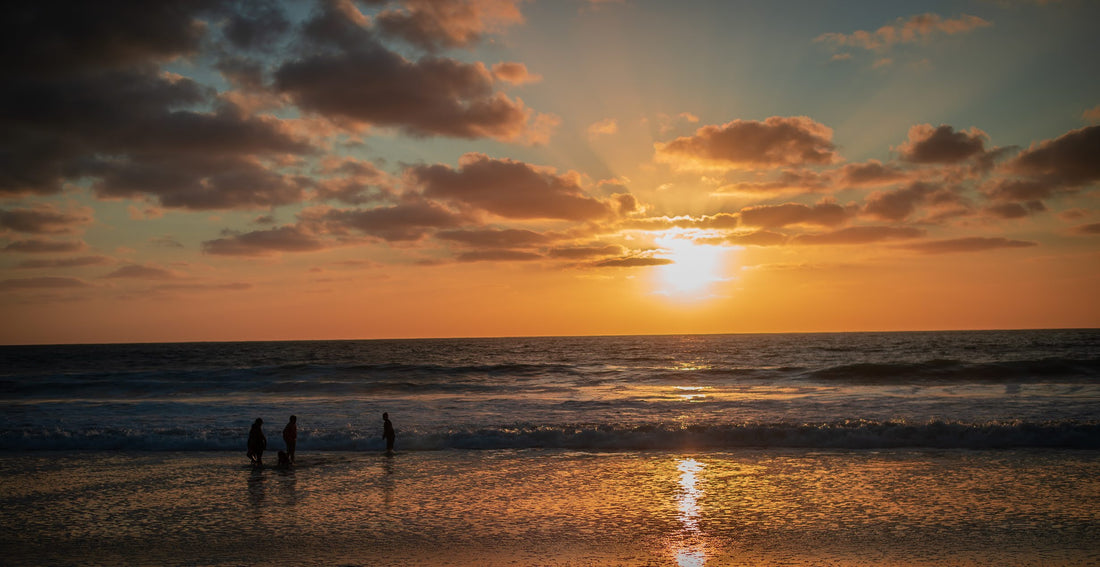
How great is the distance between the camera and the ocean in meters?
10.3

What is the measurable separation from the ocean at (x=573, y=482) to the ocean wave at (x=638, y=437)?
0.10 meters

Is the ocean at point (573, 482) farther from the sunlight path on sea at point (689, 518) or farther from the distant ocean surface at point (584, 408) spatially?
the distant ocean surface at point (584, 408)

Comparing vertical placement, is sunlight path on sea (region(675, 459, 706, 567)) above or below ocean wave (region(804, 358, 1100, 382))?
above

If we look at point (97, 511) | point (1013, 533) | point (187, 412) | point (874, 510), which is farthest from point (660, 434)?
point (187, 412)

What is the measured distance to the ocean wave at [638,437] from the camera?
20062 millimetres

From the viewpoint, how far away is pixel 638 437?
849 inches

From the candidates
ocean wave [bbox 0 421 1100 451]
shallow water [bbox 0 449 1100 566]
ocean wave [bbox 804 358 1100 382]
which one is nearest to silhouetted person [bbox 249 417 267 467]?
shallow water [bbox 0 449 1100 566]

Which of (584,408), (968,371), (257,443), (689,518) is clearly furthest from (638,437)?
(968,371)

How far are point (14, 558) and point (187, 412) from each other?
22.9m

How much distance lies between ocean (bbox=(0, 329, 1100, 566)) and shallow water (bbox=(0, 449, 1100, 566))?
0.22 ft

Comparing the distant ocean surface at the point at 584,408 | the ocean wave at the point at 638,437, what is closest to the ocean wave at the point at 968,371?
the distant ocean surface at the point at 584,408

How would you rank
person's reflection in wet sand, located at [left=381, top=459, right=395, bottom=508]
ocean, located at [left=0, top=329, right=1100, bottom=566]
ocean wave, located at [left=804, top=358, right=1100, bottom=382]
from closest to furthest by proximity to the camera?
ocean, located at [left=0, top=329, right=1100, bottom=566]
person's reflection in wet sand, located at [left=381, top=459, right=395, bottom=508]
ocean wave, located at [left=804, top=358, right=1100, bottom=382]

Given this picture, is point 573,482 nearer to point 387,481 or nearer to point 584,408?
point 387,481

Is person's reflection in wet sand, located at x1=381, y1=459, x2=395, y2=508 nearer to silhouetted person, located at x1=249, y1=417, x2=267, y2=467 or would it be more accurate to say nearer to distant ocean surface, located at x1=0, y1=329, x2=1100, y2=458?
distant ocean surface, located at x1=0, y1=329, x2=1100, y2=458
